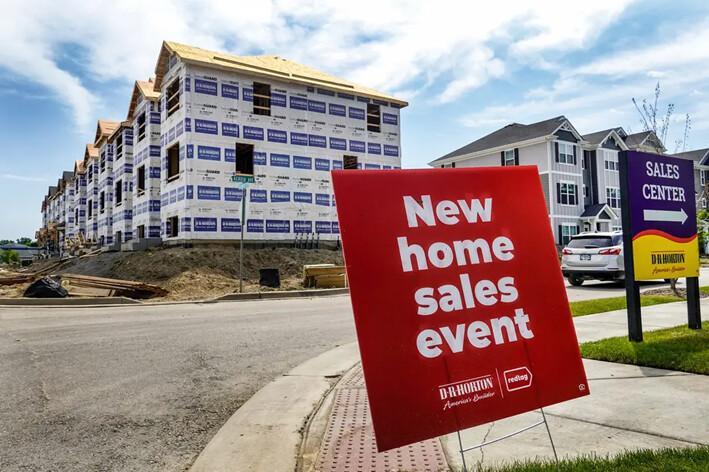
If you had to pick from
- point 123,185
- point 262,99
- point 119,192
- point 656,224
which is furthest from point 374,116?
point 656,224

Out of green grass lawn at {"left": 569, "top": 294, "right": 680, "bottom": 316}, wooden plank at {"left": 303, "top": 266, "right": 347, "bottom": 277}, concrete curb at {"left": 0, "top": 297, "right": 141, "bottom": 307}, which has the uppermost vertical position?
wooden plank at {"left": 303, "top": 266, "right": 347, "bottom": 277}

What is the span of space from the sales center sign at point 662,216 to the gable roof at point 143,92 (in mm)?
27756

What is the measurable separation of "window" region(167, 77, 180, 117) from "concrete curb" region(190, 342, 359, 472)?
2264 cm

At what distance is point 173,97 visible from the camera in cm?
2530

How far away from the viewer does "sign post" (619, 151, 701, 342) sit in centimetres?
617

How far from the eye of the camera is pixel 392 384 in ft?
8.61

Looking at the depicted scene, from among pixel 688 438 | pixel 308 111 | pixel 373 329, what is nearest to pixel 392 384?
pixel 373 329

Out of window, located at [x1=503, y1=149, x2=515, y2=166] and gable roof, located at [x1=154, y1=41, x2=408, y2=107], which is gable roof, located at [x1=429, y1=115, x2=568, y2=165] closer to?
window, located at [x1=503, y1=149, x2=515, y2=166]

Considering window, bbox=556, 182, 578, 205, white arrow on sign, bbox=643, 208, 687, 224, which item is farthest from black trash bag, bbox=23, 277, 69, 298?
window, bbox=556, 182, 578, 205

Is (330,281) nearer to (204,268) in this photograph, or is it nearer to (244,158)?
(204,268)

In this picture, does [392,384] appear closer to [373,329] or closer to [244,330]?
[373,329]

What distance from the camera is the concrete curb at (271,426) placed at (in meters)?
3.23

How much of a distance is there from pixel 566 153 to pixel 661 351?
35615mm

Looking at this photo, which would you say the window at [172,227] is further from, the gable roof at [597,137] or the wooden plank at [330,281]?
the gable roof at [597,137]
